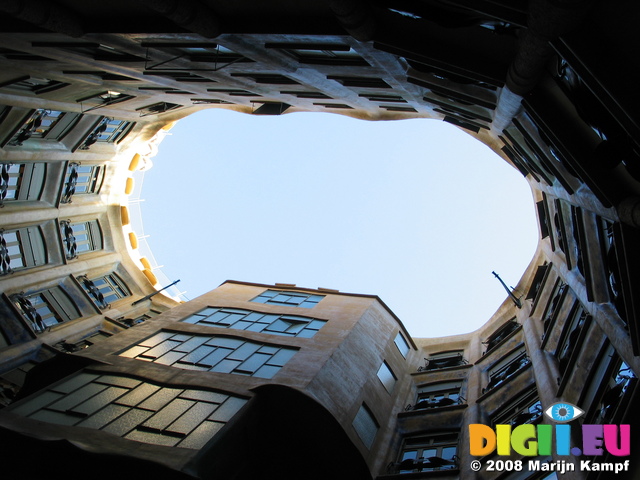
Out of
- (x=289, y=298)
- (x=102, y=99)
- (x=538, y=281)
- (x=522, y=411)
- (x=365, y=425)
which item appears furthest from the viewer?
(x=289, y=298)

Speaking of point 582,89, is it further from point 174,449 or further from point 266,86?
point 266,86

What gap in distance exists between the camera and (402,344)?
26984mm

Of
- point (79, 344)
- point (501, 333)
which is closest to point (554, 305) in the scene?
point (501, 333)

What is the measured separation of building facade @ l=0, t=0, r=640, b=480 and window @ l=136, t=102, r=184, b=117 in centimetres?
13

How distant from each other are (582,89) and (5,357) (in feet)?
79.7

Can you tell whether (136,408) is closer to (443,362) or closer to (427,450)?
(427,450)

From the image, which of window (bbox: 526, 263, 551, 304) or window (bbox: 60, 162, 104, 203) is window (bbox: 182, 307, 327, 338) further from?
window (bbox: 60, 162, 104, 203)

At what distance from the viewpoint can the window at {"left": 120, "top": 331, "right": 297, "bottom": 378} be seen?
660 inches

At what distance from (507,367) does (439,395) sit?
3852 millimetres

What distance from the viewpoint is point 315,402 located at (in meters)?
14.0

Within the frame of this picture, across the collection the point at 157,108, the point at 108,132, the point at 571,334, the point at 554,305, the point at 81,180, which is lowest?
the point at 571,334

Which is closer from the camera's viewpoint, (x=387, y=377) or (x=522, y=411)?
(x=522, y=411)

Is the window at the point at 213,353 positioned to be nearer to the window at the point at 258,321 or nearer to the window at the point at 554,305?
the window at the point at 258,321

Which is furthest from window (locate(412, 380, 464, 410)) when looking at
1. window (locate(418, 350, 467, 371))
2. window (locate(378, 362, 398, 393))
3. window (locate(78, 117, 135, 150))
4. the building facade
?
window (locate(78, 117, 135, 150))
